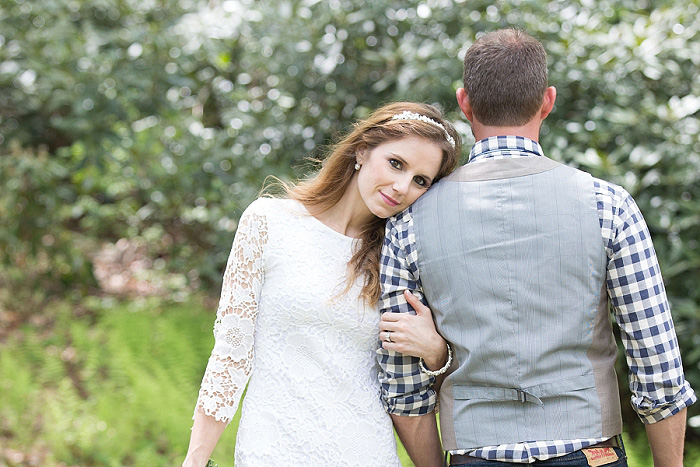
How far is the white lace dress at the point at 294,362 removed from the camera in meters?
1.92

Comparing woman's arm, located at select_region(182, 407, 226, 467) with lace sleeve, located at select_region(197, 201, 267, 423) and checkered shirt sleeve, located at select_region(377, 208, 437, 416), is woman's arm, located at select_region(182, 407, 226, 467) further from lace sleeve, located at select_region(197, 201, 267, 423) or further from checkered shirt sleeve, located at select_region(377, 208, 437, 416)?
checkered shirt sleeve, located at select_region(377, 208, 437, 416)

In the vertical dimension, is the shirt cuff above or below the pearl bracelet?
below

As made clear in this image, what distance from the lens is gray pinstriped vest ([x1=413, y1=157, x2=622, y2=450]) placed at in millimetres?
1669

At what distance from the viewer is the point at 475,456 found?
5.68ft

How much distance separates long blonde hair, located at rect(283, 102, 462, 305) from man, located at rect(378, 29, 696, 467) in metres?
0.14

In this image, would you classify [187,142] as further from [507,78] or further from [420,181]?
[507,78]

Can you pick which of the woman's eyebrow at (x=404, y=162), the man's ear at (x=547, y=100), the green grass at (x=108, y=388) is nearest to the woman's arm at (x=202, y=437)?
the woman's eyebrow at (x=404, y=162)

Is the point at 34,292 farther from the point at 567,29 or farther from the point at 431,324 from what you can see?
the point at 431,324

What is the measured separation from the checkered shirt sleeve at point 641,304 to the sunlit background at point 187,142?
186 cm

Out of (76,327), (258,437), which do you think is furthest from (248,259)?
(76,327)

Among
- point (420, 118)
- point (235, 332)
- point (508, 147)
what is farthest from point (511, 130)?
point (235, 332)

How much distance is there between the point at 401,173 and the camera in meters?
1.92

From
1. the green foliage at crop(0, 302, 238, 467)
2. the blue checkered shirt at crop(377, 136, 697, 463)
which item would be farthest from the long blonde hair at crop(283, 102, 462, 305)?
the green foliage at crop(0, 302, 238, 467)

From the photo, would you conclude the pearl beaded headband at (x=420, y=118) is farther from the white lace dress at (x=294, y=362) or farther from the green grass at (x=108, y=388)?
the green grass at (x=108, y=388)
